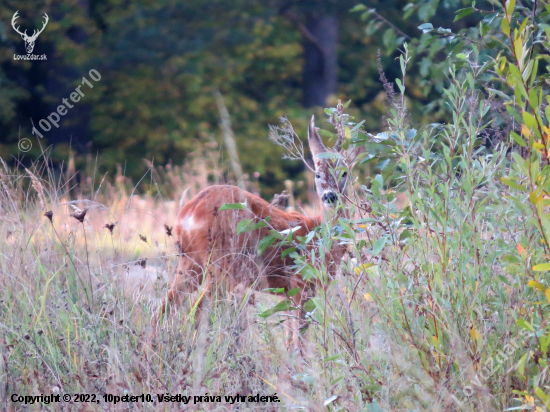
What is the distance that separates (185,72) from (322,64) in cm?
380

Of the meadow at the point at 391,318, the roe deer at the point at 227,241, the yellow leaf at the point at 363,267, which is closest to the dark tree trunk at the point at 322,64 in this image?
the roe deer at the point at 227,241

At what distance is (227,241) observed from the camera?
150 inches

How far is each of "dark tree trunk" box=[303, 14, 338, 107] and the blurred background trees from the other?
0.03 m

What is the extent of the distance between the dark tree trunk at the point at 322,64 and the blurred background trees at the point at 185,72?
0.10ft

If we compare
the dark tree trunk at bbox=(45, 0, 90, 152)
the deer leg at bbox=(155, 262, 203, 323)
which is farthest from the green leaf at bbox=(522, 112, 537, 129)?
the dark tree trunk at bbox=(45, 0, 90, 152)

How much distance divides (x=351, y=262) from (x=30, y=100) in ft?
44.1

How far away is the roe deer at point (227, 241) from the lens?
3.59m

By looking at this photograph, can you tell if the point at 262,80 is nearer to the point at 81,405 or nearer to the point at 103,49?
the point at 103,49

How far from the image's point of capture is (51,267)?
353cm

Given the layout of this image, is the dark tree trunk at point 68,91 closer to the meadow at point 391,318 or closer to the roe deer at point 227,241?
the roe deer at point 227,241

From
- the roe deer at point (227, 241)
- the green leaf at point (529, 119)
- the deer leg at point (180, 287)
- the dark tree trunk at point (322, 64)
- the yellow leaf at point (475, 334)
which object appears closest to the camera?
the green leaf at point (529, 119)

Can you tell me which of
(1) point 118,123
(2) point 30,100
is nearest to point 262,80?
(1) point 118,123

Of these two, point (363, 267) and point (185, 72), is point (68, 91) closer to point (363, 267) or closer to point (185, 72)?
point (185, 72)

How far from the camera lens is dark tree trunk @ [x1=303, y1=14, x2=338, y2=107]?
15902 millimetres
